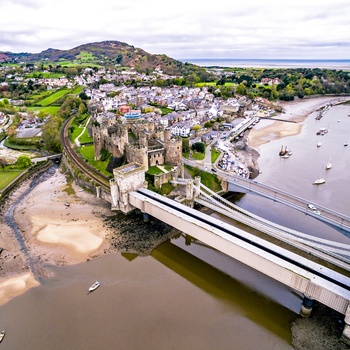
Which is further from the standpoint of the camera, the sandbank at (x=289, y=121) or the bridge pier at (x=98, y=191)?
the sandbank at (x=289, y=121)

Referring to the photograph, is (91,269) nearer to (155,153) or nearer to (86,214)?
(86,214)

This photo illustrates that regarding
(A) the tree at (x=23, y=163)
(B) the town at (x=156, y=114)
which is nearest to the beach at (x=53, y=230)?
(A) the tree at (x=23, y=163)

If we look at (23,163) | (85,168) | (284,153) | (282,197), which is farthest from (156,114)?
(282,197)

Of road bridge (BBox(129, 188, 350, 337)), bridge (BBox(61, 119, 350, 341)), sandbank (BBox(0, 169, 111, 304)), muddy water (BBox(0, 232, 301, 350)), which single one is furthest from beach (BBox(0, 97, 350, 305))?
road bridge (BBox(129, 188, 350, 337))

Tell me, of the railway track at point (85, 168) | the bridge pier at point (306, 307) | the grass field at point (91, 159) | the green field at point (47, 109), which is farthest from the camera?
the green field at point (47, 109)

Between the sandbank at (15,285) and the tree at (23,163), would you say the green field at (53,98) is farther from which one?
the sandbank at (15,285)

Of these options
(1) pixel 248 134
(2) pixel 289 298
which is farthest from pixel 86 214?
(1) pixel 248 134

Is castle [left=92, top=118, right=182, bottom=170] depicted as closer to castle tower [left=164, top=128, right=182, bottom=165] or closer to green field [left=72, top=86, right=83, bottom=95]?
castle tower [left=164, top=128, right=182, bottom=165]
